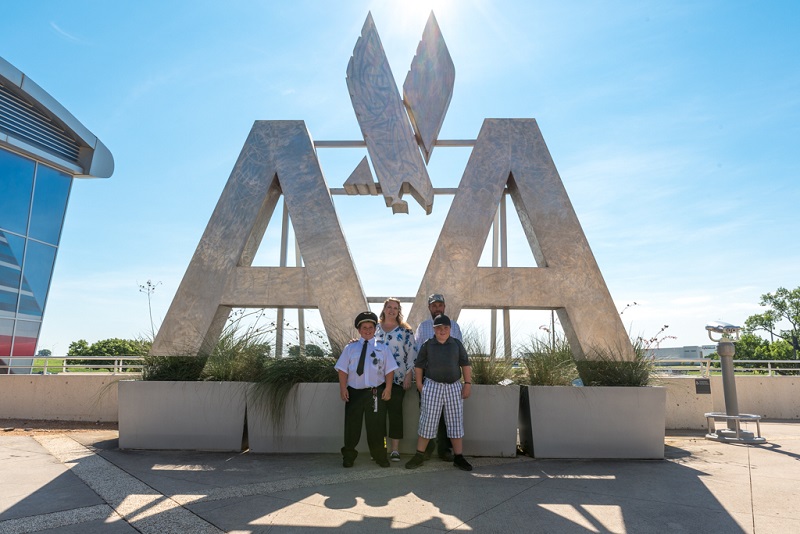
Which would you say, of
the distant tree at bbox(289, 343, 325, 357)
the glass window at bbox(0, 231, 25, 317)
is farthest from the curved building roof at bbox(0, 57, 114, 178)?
the distant tree at bbox(289, 343, 325, 357)

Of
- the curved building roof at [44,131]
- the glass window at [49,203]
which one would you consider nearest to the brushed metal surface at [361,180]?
the curved building roof at [44,131]

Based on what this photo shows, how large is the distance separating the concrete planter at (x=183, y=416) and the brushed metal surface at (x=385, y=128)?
3.32 metres

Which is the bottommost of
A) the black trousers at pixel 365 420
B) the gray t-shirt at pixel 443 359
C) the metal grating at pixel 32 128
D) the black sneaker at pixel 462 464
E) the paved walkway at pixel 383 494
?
the paved walkway at pixel 383 494

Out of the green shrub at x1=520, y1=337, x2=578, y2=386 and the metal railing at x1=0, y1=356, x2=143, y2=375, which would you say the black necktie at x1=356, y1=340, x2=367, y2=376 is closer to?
the green shrub at x1=520, y1=337, x2=578, y2=386

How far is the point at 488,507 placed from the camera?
144 inches

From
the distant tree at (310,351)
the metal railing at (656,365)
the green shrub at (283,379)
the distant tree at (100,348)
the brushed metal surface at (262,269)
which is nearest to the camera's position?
the green shrub at (283,379)

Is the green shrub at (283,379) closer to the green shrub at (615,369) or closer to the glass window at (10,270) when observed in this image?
the green shrub at (615,369)

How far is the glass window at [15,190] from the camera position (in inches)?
635

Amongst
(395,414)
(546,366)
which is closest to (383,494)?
(395,414)

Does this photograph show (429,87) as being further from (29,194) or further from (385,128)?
(29,194)

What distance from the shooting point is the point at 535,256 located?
7.46m

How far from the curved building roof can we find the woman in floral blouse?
621 inches

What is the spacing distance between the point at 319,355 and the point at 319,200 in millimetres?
2163

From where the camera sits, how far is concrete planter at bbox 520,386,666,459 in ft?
18.5
